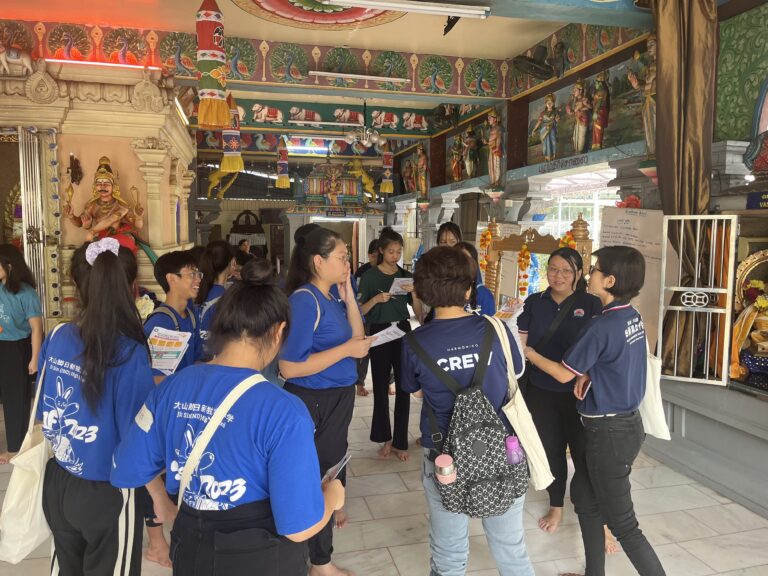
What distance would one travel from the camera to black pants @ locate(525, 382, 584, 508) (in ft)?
9.32

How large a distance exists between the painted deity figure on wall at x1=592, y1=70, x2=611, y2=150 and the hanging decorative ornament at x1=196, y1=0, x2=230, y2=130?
3.59 m

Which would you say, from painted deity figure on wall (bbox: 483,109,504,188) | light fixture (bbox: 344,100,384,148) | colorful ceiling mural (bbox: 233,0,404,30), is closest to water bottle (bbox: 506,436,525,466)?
colorful ceiling mural (bbox: 233,0,404,30)

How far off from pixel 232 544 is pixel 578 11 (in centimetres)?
415

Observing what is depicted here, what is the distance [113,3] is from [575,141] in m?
4.81

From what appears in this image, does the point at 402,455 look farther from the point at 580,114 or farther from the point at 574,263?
the point at 580,114

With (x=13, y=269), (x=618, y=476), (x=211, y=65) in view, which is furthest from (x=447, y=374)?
(x=211, y=65)

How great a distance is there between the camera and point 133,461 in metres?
1.38

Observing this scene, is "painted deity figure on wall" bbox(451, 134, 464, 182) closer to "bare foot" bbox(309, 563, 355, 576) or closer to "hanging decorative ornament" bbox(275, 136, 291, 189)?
"hanging decorative ornament" bbox(275, 136, 291, 189)

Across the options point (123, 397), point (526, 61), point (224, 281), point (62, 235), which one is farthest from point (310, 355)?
point (526, 61)

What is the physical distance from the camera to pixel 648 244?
14.0 feet

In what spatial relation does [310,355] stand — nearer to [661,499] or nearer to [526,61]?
[661,499]

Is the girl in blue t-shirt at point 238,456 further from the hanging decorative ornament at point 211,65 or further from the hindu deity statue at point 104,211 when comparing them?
the hindu deity statue at point 104,211

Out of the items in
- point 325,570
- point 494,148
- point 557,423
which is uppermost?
A: point 494,148

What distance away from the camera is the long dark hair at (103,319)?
1.63 meters
